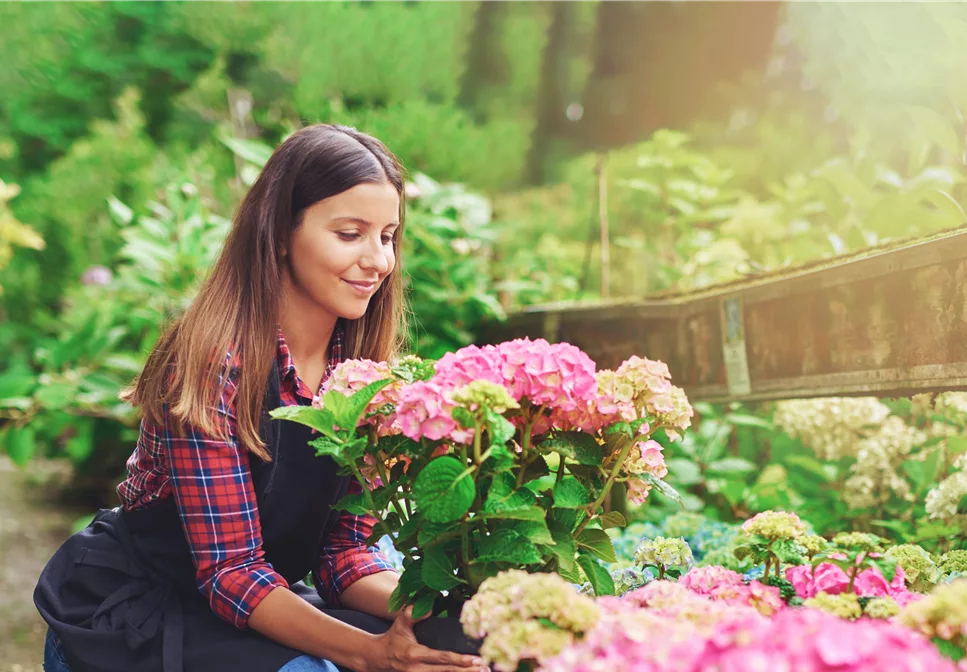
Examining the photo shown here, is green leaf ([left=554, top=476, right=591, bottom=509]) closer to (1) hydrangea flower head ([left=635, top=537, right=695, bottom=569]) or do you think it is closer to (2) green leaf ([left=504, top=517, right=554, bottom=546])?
(2) green leaf ([left=504, top=517, right=554, bottom=546])

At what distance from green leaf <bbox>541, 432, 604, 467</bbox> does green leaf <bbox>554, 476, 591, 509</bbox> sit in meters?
0.03

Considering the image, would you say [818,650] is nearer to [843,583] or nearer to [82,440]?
[843,583]

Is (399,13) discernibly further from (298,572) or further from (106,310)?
(298,572)

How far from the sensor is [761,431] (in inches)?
135

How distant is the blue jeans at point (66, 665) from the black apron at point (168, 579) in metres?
0.03

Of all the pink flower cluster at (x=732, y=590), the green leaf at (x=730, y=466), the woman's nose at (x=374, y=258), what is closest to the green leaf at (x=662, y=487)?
the pink flower cluster at (x=732, y=590)

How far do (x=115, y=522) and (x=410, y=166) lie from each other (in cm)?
316

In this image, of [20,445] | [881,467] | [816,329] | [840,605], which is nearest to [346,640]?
[840,605]

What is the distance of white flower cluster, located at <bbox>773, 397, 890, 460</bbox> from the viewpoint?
277 cm

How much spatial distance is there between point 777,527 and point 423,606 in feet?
1.62

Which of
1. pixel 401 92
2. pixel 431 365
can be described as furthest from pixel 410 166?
pixel 431 365

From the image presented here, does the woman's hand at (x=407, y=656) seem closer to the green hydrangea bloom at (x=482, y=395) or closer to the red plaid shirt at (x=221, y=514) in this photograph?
the red plaid shirt at (x=221, y=514)

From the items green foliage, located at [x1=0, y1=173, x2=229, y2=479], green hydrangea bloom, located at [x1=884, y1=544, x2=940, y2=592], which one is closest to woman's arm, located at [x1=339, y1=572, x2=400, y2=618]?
green hydrangea bloom, located at [x1=884, y1=544, x2=940, y2=592]

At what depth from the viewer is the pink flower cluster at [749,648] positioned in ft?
2.02
